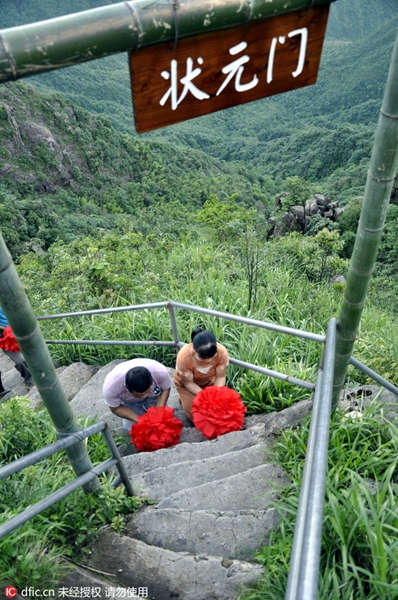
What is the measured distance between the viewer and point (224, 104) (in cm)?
159

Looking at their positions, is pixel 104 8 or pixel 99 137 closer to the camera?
pixel 104 8

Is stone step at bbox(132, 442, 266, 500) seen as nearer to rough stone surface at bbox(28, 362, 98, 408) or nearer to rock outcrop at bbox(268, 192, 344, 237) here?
rough stone surface at bbox(28, 362, 98, 408)

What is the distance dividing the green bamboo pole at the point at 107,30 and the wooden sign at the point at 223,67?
0.05 m

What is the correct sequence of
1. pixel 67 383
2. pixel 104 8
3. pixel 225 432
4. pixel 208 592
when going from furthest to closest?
pixel 67 383, pixel 225 432, pixel 208 592, pixel 104 8

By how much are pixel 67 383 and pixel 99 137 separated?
189ft

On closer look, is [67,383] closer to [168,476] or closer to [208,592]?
[168,476]

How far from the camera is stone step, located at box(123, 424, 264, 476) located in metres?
2.88

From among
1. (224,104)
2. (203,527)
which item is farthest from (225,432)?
(224,104)

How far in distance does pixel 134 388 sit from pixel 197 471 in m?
0.85

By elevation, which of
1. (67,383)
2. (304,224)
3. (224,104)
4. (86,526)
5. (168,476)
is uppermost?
(224,104)

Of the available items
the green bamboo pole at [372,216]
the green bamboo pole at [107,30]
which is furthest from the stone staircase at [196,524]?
the green bamboo pole at [107,30]

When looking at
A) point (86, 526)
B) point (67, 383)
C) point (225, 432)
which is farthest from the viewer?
point (67, 383)

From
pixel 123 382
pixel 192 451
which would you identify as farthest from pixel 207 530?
pixel 123 382

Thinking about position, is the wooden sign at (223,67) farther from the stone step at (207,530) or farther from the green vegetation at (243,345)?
the stone step at (207,530)
